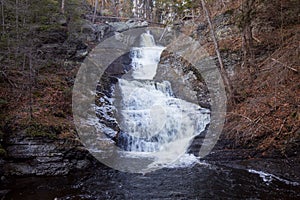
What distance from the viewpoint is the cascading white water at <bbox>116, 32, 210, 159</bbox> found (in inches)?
399

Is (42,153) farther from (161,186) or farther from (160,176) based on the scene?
(161,186)

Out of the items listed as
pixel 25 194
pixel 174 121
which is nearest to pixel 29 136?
pixel 25 194

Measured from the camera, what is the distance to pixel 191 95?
1325 centimetres

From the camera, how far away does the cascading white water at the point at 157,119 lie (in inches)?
399

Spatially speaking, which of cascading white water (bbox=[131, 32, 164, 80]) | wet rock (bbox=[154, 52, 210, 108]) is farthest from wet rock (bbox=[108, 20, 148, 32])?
wet rock (bbox=[154, 52, 210, 108])

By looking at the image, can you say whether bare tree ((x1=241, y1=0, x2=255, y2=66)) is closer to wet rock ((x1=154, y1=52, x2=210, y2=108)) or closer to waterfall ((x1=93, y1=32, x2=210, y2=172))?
wet rock ((x1=154, y1=52, x2=210, y2=108))

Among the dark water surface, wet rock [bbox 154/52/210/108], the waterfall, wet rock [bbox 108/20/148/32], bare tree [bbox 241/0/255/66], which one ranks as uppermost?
wet rock [bbox 108/20/148/32]

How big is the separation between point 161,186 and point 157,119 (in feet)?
16.7

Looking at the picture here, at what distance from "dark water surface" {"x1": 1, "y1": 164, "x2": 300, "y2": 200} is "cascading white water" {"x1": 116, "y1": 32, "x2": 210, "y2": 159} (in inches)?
64.0

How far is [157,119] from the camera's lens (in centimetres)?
1152

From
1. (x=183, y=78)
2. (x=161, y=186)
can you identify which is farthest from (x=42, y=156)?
(x=183, y=78)

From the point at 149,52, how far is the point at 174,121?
34.7 ft

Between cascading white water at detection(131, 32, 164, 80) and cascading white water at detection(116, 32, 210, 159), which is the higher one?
cascading white water at detection(131, 32, 164, 80)

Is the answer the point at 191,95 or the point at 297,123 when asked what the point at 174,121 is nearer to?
the point at 191,95
